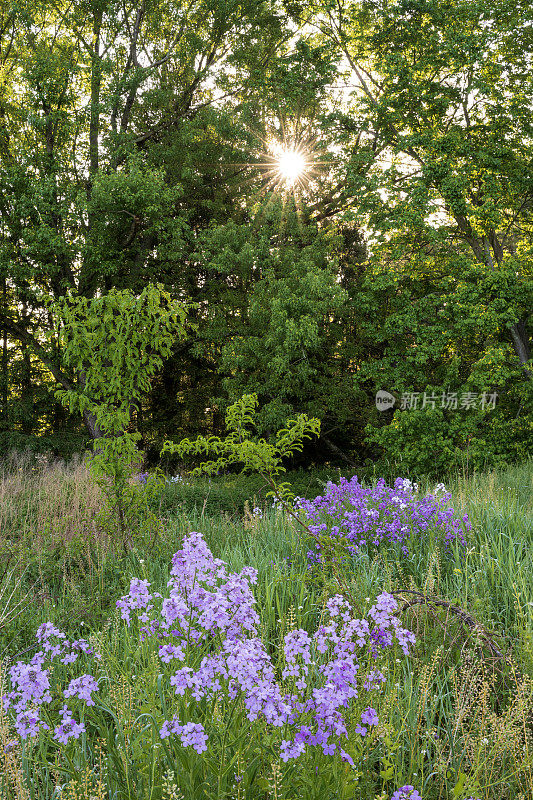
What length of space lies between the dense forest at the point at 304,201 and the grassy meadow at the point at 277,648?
14.5 feet

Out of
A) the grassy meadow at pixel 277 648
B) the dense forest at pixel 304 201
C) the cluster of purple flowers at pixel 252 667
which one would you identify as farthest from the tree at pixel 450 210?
the cluster of purple flowers at pixel 252 667

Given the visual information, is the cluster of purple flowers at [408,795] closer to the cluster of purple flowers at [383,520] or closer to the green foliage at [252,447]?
the green foliage at [252,447]

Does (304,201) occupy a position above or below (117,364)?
above

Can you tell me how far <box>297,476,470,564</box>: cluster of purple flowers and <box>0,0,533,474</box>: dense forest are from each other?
A: 5780mm

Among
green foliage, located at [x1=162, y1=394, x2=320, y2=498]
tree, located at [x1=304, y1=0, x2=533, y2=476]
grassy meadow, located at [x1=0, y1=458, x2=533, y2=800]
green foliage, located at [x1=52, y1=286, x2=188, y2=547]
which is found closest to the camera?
grassy meadow, located at [x1=0, y1=458, x2=533, y2=800]

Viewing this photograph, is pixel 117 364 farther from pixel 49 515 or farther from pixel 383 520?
pixel 383 520

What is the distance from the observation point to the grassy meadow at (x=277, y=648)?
1.57 metres

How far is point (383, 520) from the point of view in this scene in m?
4.53

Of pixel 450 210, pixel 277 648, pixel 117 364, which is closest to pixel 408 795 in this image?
pixel 277 648

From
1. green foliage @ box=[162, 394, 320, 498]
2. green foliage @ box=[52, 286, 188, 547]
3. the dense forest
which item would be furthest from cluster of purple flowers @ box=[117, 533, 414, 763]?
the dense forest

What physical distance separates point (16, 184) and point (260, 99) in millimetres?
6214

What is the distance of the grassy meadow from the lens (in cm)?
157

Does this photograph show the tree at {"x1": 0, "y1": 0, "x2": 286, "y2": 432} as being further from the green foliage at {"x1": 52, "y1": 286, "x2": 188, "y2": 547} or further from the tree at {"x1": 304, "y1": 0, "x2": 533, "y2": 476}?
the green foliage at {"x1": 52, "y1": 286, "x2": 188, "y2": 547}

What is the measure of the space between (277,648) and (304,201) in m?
12.8
